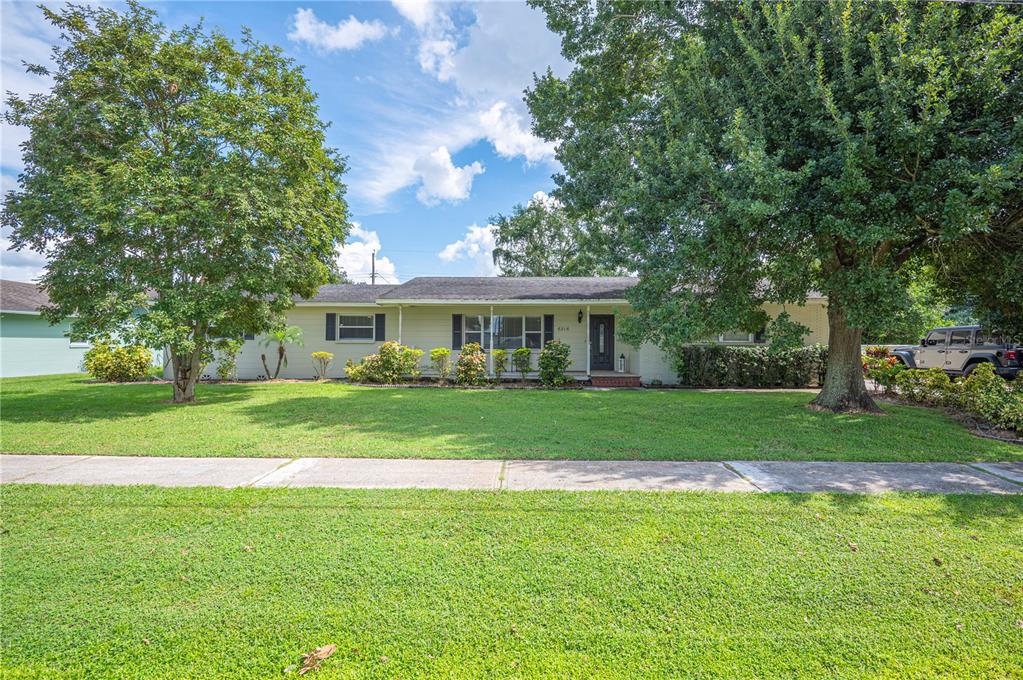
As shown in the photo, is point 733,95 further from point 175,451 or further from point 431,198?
point 431,198

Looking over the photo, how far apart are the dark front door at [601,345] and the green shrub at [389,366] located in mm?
5796

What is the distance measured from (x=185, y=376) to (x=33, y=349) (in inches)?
476

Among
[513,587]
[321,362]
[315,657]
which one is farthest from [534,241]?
[315,657]

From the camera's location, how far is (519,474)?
491 centimetres

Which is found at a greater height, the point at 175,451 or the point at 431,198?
the point at 431,198

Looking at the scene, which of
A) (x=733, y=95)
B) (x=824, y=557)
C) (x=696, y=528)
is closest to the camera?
(x=824, y=557)

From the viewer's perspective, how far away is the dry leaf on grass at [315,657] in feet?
7.01

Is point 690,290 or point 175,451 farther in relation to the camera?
point 690,290

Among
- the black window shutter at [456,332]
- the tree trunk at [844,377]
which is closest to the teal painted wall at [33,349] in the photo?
the black window shutter at [456,332]

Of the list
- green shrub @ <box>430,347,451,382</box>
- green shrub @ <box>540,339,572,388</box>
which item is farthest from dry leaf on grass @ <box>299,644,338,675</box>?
green shrub @ <box>430,347,451,382</box>

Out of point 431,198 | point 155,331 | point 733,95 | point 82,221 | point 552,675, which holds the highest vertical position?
point 431,198

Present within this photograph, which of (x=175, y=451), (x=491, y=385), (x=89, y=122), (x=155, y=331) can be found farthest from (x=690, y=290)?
(x=89, y=122)

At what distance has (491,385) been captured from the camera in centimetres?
1357

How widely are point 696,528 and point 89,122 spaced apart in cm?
1292
